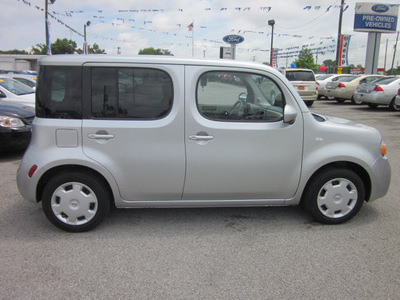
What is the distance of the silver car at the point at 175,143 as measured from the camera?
318 centimetres

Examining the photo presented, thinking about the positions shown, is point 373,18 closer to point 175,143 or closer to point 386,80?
point 386,80

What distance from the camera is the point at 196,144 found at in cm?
326

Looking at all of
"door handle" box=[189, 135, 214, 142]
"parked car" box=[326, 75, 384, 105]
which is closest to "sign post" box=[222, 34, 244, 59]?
"parked car" box=[326, 75, 384, 105]

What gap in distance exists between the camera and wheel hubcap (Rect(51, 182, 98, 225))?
128 inches

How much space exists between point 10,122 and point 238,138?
4.89 meters

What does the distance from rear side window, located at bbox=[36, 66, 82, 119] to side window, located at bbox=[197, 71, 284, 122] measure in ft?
3.92

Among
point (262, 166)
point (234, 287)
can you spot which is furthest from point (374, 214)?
point (234, 287)

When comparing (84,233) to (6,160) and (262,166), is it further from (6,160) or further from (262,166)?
(6,160)

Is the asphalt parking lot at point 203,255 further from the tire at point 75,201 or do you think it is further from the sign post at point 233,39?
the sign post at point 233,39

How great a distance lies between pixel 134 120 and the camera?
323 centimetres

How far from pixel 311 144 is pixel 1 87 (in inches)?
358

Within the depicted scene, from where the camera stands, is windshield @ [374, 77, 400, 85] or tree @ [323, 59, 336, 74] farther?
tree @ [323, 59, 336, 74]

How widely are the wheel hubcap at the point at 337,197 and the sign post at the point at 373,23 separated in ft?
93.4

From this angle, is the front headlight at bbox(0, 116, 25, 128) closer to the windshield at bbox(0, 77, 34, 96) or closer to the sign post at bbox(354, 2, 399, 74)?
the windshield at bbox(0, 77, 34, 96)
